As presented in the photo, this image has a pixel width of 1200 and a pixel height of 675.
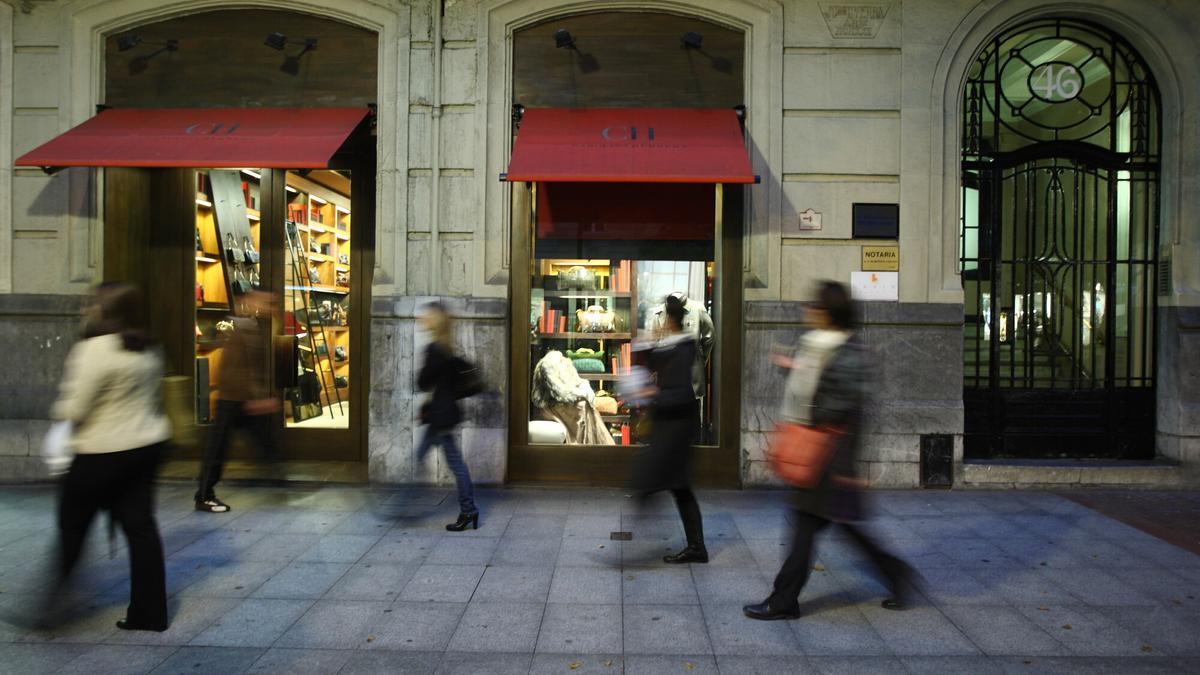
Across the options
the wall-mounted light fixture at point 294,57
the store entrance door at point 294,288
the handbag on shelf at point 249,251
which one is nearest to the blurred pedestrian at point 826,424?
the store entrance door at point 294,288

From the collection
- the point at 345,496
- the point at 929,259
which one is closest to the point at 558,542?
the point at 345,496

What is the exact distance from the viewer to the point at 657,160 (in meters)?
6.83

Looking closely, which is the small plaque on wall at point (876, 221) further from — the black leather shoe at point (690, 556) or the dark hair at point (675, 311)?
the black leather shoe at point (690, 556)

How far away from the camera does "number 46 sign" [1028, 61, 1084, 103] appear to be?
→ 25.8 feet

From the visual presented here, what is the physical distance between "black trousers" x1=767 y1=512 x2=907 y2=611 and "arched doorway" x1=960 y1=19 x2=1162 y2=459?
13.9ft

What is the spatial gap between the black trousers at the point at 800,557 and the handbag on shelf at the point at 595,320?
3.98 metres

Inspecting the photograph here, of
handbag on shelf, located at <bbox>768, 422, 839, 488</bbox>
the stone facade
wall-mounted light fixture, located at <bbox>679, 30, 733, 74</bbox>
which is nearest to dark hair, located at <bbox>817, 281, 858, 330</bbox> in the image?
handbag on shelf, located at <bbox>768, 422, 839, 488</bbox>

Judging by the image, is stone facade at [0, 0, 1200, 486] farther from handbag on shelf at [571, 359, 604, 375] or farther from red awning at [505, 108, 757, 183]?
handbag on shelf at [571, 359, 604, 375]

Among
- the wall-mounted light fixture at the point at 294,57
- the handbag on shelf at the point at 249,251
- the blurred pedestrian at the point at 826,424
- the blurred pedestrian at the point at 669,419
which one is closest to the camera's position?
the blurred pedestrian at the point at 826,424

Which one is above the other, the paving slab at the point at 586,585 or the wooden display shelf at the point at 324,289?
the wooden display shelf at the point at 324,289

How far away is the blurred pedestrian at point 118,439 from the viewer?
12.3 feet

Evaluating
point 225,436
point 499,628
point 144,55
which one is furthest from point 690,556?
point 144,55

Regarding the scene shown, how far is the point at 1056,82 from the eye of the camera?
310 inches

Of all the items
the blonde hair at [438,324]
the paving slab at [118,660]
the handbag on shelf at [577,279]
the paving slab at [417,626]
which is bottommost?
the paving slab at [417,626]
